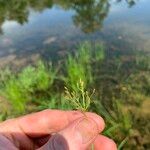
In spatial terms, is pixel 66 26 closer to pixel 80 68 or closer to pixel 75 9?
pixel 75 9

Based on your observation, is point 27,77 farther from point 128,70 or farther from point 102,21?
point 102,21

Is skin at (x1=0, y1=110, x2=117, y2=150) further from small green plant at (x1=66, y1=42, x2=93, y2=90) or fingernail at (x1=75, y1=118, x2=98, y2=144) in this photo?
small green plant at (x1=66, y1=42, x2=93, y2=90)

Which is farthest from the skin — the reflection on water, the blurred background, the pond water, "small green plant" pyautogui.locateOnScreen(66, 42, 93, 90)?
the reflection on water

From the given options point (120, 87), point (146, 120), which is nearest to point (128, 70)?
point (120, 87)

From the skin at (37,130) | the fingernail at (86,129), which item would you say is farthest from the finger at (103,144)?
the fingernail at (86,129)

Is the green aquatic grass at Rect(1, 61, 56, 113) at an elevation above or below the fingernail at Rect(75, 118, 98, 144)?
below

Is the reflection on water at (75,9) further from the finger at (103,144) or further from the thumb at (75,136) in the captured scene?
the thumb at (75,136)
